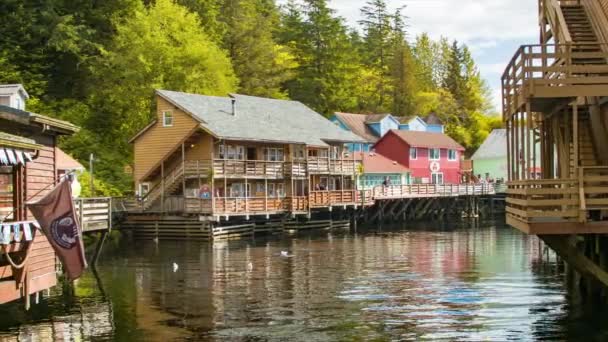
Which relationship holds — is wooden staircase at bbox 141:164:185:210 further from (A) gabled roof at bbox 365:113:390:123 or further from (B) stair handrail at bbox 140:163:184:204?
(A) gabled roof at bbox 365:113:390:123

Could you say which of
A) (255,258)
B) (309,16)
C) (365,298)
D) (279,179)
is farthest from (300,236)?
(309,16)

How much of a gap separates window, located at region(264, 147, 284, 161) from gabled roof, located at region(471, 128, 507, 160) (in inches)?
1746

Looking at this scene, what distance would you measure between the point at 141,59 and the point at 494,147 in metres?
51.1

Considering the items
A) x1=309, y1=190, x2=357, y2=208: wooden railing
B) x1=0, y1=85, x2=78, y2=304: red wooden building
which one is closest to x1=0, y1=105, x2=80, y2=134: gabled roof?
x1=0, y1=85, x2=78, y2=304: red wooden building

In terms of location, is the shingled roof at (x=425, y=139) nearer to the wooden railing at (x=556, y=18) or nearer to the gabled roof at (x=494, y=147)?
the gabled roof at (x=494, y=147)

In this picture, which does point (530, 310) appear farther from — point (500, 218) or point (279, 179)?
point (500, 218)

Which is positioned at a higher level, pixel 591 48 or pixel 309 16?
pixel 309 16

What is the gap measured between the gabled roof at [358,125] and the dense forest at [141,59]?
4537 mm

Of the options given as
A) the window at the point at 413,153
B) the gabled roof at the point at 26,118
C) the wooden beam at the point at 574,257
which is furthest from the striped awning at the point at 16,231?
the window at the point at 413,153

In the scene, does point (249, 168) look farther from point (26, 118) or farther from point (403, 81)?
point (403, 81)

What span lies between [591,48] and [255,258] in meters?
21.3

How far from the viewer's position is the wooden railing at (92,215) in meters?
32.5

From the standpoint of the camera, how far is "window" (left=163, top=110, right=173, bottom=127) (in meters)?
56.2

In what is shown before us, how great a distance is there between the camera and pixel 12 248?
18734 millimetres
